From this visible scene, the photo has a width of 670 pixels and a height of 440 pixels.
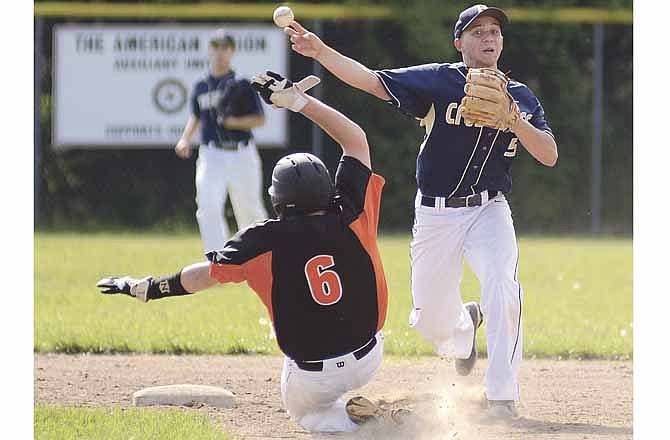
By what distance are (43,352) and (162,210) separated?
26.1 feet

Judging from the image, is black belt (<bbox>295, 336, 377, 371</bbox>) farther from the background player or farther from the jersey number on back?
the jersey number on back

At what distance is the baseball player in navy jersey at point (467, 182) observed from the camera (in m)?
5.00

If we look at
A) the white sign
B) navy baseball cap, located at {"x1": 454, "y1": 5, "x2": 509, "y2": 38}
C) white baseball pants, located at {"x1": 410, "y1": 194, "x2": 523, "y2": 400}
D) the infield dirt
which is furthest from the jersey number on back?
the white sign

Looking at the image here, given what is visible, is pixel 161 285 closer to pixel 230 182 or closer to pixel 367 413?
pixel 367 413

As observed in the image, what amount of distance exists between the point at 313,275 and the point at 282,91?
739mm

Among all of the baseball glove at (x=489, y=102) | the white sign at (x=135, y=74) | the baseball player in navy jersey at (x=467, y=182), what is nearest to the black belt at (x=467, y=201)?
the baseball player in navy jersey at (x=467, y=182)

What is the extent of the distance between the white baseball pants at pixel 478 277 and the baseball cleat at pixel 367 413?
1.28 feet

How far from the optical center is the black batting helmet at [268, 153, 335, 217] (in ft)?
15.0

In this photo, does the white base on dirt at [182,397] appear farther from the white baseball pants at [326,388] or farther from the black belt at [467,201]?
the black belt at [467,201]

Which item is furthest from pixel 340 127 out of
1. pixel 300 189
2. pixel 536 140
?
pixel 536 140

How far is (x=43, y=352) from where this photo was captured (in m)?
6.83

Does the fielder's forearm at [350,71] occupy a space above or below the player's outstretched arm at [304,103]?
above

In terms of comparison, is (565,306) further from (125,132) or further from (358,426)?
(125,132)

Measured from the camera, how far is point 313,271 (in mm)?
4520
